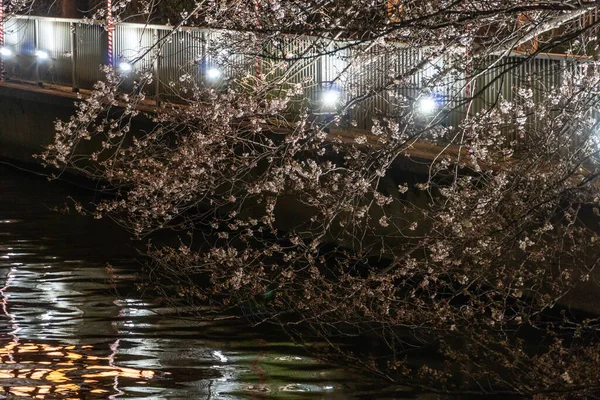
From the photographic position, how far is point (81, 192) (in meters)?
22.3

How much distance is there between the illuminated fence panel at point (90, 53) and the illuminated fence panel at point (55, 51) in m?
0.29

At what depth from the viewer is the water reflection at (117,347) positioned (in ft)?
34.0

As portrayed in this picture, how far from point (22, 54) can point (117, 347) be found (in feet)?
52.3

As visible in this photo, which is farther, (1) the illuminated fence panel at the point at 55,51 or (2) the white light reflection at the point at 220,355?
(1) the illuminated fence panel at the point at 55,51

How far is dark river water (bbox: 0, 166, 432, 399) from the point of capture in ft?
34.0

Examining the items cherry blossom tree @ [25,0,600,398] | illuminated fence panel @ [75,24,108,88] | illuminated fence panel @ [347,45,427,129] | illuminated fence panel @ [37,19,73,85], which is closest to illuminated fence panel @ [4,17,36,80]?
illuminated fence panel @ [37,19,73,85]

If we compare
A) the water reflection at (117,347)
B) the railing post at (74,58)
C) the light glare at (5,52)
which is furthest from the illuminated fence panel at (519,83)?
the light glare at (5,52)

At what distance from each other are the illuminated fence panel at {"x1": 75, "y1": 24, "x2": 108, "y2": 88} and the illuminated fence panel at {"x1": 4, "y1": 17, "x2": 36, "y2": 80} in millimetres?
1812

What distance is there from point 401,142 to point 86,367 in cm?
362

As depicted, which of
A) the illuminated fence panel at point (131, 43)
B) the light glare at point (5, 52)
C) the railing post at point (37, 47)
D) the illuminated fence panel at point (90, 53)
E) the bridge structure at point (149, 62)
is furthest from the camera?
the light glare at point (5, 52)

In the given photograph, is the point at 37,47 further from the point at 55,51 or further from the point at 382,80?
the point at 382,80

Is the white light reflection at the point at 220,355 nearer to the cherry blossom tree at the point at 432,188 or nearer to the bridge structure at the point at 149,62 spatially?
the cherry blossom tree at the point at 432,188

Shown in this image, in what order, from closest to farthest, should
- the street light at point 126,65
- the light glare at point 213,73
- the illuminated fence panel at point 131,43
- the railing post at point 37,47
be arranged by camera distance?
the street light at point 126,65
the light glare at point 213,73
the illuminated fence panel at point 131,43
the railing post at point 37,47

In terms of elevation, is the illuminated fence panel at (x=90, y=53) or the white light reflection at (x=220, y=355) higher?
the illuminated fence panel at (x=90, y=53)
